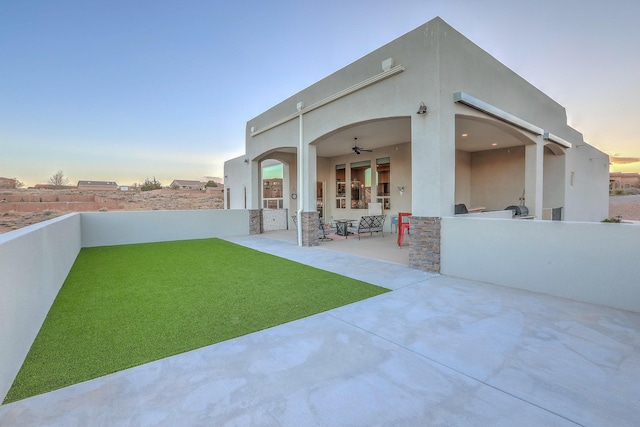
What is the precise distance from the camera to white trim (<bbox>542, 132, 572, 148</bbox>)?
8680mm

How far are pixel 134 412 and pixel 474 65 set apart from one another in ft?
26.6

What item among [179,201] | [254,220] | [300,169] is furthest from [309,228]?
[179,201]

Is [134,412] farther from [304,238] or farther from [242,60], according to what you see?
[242,60]

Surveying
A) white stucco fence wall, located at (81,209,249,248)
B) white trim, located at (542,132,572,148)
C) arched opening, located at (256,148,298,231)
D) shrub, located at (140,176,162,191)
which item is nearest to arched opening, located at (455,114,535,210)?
white trim, located at (542,132,572,148)

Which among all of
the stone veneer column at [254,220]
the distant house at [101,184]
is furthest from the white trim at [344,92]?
the distant house at [101,184]

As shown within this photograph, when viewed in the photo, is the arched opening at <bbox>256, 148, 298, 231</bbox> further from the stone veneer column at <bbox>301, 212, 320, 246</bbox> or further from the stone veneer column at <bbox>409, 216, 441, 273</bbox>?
the stone veneer column at <bbox>409, 216, 441, 273</bbox>

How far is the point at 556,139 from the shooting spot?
940 centimetres

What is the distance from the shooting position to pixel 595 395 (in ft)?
6.65

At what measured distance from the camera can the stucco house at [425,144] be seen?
571 centimetres

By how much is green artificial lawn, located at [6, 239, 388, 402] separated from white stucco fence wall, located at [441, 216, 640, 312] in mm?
2058

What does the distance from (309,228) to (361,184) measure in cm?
578

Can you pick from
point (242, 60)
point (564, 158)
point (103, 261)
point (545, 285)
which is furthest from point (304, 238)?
point (564, 158)

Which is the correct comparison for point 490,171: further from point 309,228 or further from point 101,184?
point 101,184

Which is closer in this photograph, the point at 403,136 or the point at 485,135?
the point at 485,135
